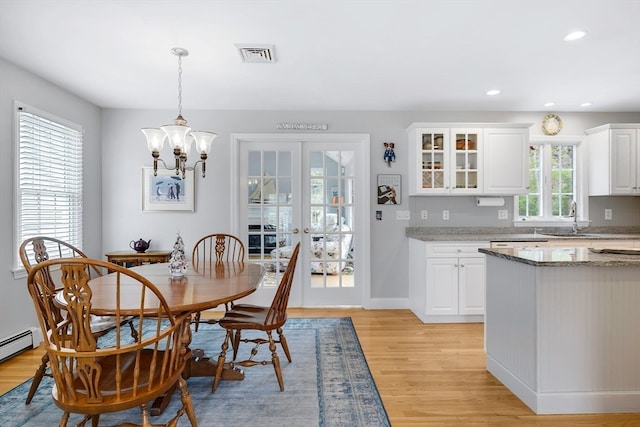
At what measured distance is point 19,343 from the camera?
9.37 feet

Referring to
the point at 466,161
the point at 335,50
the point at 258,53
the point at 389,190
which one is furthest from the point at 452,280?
the point at 258,53

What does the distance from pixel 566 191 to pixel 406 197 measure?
6.49 ft

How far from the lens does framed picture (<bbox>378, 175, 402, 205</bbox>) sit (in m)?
4.20

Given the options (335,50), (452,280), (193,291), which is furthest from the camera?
(452,280)

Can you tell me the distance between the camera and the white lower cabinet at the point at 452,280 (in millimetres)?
3654

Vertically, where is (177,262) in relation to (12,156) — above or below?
below

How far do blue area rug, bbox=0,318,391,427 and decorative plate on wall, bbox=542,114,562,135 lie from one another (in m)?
3.46

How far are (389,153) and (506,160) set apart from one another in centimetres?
128

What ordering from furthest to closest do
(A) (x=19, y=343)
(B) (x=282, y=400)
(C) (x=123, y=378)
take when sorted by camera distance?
(A) (x=19, y=343) < (B) (x=282, y=400) < (C) (x=123, y=378)

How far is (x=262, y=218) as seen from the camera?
167 inches

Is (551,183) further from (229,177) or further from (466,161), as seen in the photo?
(229,177)

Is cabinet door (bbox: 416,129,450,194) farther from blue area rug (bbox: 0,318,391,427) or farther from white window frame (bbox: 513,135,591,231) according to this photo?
blue area rug (bbox: 0,318,391,427)

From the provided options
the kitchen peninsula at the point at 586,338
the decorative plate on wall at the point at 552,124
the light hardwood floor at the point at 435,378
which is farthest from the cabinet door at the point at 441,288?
the decorative plate on wall at the point at 552,124

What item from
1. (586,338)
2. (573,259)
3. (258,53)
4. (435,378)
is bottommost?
(435,378)
